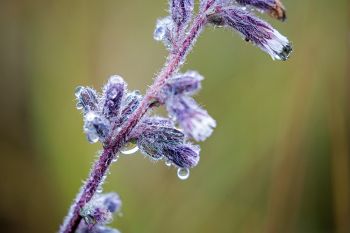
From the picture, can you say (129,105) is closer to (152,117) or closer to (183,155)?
(152,117)

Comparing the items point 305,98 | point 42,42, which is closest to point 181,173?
point 305,98

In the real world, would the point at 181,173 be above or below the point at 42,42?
below

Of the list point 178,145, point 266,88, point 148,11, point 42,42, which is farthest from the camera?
point 148,11

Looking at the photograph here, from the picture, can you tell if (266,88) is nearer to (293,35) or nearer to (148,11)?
(293,35)

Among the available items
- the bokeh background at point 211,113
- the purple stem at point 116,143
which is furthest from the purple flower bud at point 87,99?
the bokeh background at point 211,113

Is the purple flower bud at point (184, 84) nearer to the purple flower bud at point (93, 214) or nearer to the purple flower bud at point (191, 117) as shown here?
the purple flower bud at point (191, 117)

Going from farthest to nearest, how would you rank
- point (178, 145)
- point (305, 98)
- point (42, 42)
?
point (42, 42), point (305, 98), point (178, 145)
